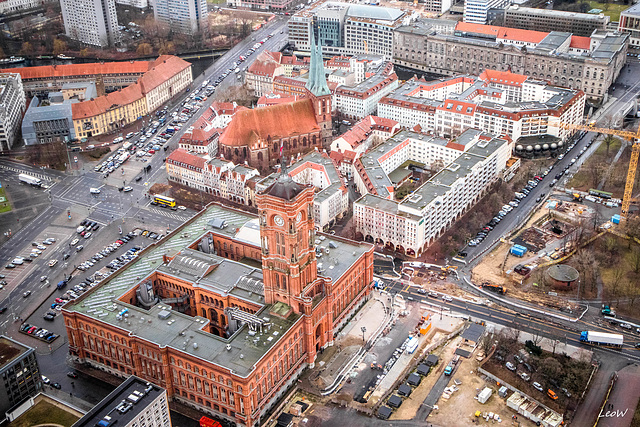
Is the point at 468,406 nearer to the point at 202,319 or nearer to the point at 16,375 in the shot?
the point at 202,319

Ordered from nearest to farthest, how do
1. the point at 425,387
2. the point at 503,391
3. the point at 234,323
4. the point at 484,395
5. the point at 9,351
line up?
the point at 9,351 → the point at 484,395 → the point at 503,391 → the point at 425,387 → the point at 234,323

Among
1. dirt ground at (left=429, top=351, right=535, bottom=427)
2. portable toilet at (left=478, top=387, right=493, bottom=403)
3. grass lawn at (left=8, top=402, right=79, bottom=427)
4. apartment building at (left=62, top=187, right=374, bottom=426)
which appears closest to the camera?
grass lawn at (left=8, top=402, right=79, bottom=427)

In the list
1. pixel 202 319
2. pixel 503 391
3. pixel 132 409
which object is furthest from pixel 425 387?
pixel 132 409

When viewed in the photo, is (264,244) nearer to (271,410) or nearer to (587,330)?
(271,410)

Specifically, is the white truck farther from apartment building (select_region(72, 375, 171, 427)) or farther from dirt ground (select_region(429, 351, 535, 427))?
apartment building (select_region(72, 375, 171, 427))

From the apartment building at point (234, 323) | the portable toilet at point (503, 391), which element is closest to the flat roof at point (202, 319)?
the apartment building at point (234, 323)

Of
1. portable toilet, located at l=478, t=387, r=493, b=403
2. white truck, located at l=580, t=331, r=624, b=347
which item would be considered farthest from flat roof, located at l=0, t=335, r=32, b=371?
white truck, located at l=580, t=331, r=624, b=347

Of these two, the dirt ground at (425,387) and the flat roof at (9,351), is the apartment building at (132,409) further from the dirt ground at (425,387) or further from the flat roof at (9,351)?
the dirt ground at (425,387)

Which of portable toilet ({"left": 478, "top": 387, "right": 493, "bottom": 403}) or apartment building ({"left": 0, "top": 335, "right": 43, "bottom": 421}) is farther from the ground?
apartment building ({"left": 0, "top": 335, "right": 43, "bottom": 421})
